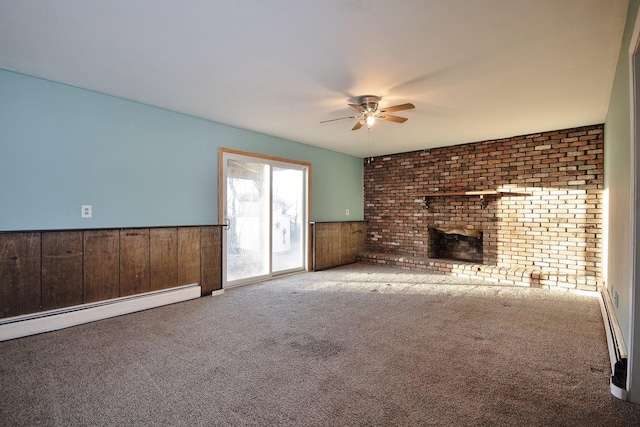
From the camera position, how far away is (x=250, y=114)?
4.14 metres

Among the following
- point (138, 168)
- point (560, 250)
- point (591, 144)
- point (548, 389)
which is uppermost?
point (591, 144)

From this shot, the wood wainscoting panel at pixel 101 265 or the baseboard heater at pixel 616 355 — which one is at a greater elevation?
the wood wainscoting panel at pixel 101 265

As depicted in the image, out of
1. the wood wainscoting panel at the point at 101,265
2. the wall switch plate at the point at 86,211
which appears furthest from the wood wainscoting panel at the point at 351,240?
the wall switch plate at the point at 86,211

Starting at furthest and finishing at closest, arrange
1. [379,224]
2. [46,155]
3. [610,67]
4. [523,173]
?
[379,224], [523,173], [46,155], [610,67]

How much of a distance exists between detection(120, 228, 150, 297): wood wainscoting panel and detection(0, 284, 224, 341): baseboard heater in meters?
0.10

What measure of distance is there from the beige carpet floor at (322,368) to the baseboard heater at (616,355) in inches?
2.5

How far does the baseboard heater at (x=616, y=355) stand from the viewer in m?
1.93

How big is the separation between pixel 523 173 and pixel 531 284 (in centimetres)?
180

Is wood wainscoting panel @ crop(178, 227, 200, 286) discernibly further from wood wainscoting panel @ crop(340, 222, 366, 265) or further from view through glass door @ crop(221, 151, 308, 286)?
wood wainscoting panel @ crop(340, 222, 366, 265)

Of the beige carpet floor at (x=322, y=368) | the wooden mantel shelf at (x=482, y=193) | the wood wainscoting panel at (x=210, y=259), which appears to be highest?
the wooden mantel shelf at (x=482, y=193)

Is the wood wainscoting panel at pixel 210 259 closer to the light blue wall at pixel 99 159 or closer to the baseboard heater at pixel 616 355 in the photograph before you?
the light blue wall at pixel 99 159

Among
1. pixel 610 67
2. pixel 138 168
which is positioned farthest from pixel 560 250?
pixel 138 168

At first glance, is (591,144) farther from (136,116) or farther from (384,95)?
(136,116)

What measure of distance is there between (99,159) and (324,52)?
8.62ft
